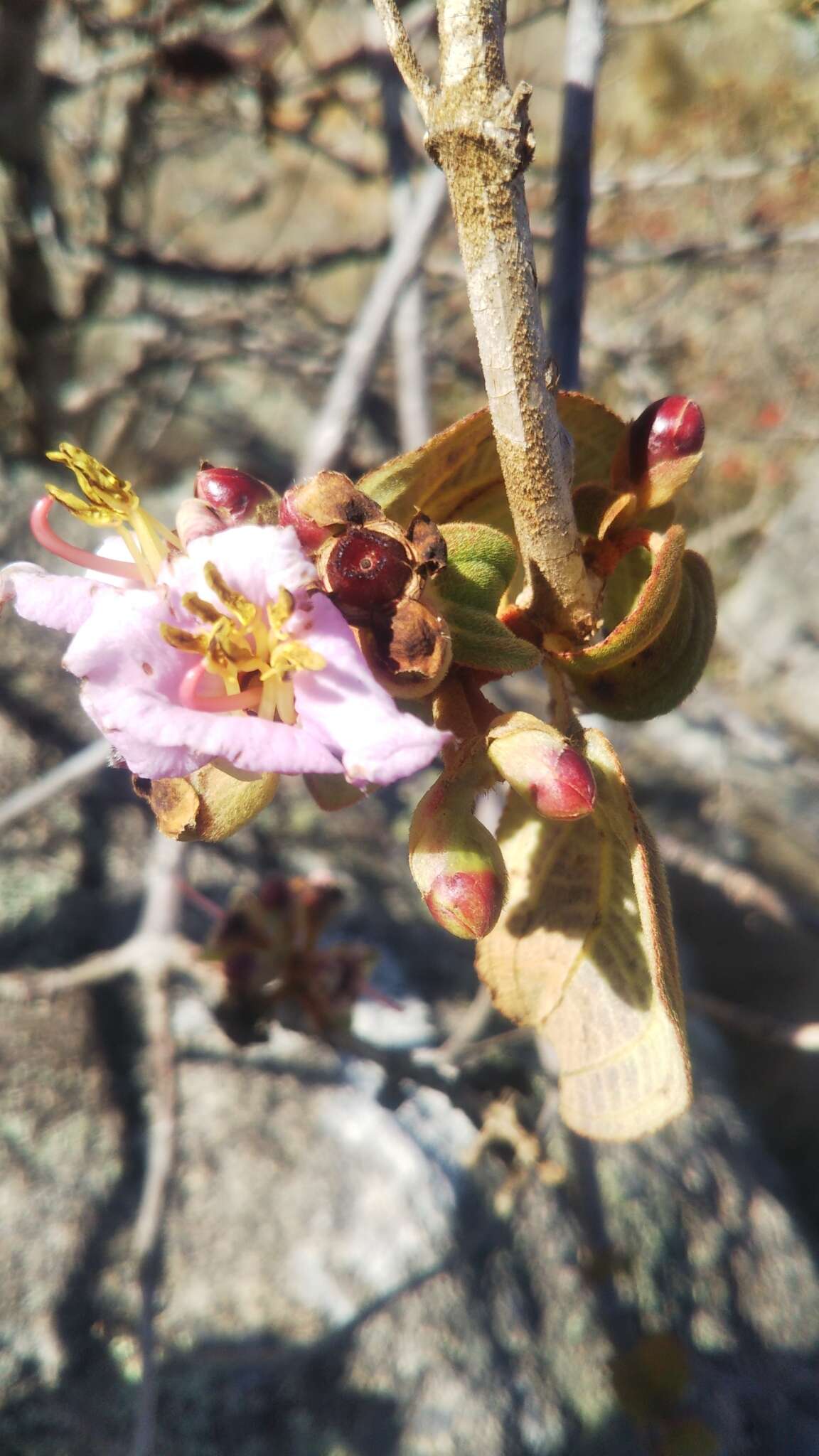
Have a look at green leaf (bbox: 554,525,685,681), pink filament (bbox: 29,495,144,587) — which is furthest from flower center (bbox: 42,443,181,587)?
green leaf (bbox: 554,525,685,681)

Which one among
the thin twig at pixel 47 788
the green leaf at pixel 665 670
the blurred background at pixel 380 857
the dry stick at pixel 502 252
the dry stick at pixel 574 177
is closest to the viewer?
the dry stick at pixel 502 252

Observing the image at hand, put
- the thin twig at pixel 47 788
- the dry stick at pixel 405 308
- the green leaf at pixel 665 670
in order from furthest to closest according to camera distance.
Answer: the dry stick at pixel 405 308 < the thin twig at pixel 47 788 < the green leaf at pixel 665 670

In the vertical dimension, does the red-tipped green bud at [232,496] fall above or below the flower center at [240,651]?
above

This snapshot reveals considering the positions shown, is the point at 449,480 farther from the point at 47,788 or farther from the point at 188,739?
the point at 47,788

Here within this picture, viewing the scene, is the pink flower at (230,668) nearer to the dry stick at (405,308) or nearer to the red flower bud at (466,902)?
the red flower bud at (466,902)

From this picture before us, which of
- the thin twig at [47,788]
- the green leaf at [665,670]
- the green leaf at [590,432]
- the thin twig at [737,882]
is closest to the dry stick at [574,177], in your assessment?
the green leaf at [590,432]

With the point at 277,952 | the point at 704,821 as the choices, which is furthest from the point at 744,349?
the point at 277,952

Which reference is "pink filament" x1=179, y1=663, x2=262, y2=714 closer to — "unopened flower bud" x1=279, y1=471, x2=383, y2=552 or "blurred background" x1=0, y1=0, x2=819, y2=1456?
"unopened flower bud" x1=279, y1=471, x2=383, y2=552

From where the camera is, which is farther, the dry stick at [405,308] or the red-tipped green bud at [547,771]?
the dry stick at [405,308]
